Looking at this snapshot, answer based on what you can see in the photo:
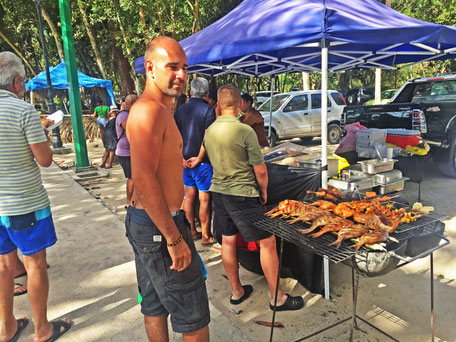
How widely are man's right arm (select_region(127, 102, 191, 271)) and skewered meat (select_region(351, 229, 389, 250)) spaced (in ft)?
3.70

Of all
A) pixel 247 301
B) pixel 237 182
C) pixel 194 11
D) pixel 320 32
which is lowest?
pixel 247 301

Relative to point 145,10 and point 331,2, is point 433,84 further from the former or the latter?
point 145,10

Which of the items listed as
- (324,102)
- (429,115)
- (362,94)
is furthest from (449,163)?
(362,94)

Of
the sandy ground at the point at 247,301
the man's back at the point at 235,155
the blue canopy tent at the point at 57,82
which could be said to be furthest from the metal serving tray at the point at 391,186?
the blue canopy tent at the point at 57,82

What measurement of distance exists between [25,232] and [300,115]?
11024 mm

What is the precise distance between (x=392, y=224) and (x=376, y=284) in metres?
1.54

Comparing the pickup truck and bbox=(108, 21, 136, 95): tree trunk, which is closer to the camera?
the pickup truck

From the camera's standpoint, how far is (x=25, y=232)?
2471 mm

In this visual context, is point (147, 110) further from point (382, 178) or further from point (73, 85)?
point (73, 85)

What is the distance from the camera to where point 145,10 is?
44.5 ft

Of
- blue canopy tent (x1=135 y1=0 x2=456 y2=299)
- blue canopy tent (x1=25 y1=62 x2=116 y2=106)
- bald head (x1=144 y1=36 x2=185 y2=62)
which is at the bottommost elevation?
bald head (x1=144 y1=36 x2=185 y2=62)

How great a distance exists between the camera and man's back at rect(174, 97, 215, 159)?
4359 millimetres

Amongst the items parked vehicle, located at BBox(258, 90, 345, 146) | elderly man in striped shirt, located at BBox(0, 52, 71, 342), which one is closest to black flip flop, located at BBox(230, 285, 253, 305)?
elderly man in striped shirt, located at BBox(0, 52, 71, 342)

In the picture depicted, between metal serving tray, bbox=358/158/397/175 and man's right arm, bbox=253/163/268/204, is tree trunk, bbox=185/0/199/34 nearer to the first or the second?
metal serving tray, bbox=358/158/397/175
